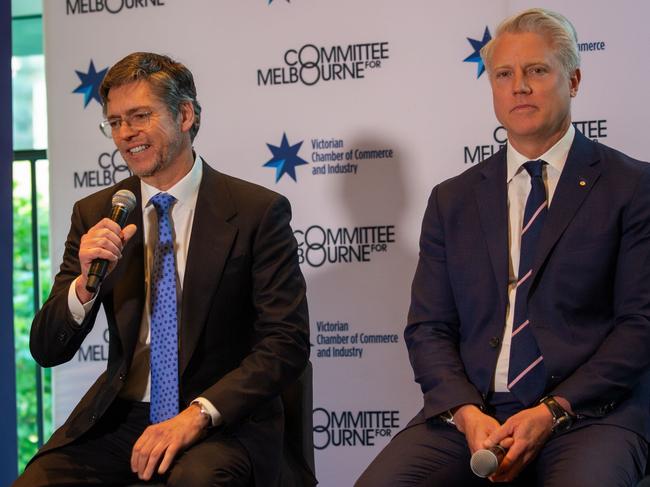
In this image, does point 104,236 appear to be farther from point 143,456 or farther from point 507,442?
point 507,442

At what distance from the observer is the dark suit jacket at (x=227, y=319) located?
2.90 metres

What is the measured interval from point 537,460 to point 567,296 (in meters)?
0.50

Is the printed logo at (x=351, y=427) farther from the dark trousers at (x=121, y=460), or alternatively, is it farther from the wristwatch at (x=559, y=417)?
the wristwatch at (x=559, y=417)

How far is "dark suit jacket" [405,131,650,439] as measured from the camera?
104 inches

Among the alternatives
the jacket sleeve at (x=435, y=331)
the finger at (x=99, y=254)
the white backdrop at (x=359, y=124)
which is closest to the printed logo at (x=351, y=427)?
the white backdrop at (x=359, y=124)

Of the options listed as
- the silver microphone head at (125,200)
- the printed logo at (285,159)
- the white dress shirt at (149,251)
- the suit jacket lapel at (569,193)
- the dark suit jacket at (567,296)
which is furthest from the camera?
the printed logo at (285,159)

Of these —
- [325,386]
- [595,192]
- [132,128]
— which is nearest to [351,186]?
[325,386]

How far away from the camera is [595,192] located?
9.22ft

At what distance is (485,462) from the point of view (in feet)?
7.86

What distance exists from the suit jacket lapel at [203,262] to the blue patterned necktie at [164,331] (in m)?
0.04

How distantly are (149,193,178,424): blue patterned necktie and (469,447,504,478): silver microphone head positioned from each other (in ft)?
3.40

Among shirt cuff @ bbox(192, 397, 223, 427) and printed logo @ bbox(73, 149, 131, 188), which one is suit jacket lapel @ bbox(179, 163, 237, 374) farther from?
printed logo @ bbox(73, 149, 131, 188)

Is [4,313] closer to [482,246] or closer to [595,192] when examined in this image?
[482,246]

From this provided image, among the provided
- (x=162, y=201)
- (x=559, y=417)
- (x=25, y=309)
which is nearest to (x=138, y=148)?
(x=162, y=201)
